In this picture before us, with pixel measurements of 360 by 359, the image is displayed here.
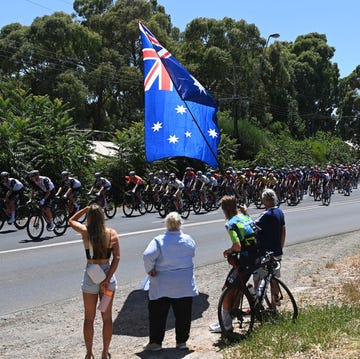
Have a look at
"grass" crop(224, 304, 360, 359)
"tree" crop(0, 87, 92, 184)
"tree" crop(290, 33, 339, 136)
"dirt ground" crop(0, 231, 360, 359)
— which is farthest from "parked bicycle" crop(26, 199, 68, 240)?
"tree" crop(290, 33, 339, 136)

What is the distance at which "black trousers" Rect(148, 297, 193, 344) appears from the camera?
612 centimetres

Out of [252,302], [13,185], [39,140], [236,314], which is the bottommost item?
[236,314]

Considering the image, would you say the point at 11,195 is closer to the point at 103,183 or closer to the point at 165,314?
the point at 103,183

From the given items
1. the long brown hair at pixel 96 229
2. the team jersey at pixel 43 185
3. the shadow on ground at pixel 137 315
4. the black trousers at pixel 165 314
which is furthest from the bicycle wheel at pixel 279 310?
the team jersey at pixel 43 185

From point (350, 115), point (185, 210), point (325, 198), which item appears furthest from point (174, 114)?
point (350, 115)

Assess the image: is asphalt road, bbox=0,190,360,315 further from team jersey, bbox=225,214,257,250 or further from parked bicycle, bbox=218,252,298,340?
team jersey, bbox=225,214,257,250

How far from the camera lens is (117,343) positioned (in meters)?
6.74

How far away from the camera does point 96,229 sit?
17.9ft

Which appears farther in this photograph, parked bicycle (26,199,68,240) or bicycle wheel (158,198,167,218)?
bicycle wheel (158,198,167,218)

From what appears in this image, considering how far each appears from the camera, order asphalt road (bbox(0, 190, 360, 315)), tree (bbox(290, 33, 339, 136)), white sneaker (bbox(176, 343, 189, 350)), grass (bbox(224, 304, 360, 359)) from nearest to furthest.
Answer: grass (bbox(224, 304, 360, 359)) → white sneaker (bbox(176, 343, 189, 350)) → asphalt road (bbox(0, 190, 360, 315)) → tree (bbox(290, 33, 339, 136))

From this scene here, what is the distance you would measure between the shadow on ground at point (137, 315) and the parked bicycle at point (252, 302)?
3.81 feet

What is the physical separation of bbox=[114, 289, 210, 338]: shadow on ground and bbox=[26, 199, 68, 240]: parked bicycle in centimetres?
656

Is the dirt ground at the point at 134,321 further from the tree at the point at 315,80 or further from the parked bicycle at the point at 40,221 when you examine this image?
the tree at the point at 315,80

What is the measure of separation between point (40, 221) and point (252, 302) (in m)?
10.1
